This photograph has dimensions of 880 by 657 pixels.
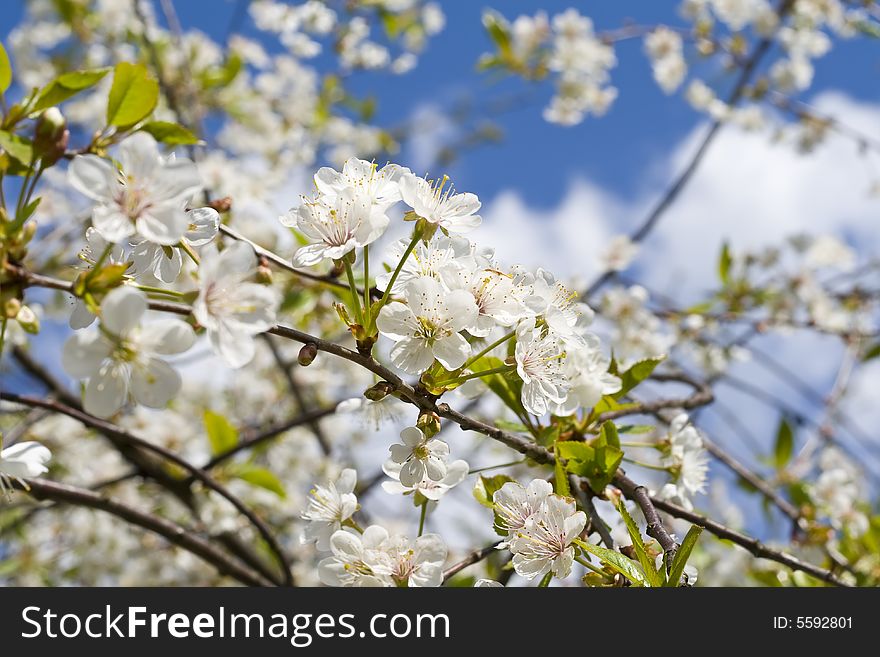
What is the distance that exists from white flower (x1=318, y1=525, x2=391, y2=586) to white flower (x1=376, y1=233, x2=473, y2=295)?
344mm

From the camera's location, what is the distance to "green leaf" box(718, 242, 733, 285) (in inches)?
133

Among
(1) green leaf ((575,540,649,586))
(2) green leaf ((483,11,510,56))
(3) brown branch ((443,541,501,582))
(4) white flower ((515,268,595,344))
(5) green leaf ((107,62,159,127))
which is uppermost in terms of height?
(2) green leaf ((483,11,510,56))

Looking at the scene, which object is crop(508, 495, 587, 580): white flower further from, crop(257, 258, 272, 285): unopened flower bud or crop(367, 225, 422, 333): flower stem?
crop(257, 258, 272, 285): unopened flower bud

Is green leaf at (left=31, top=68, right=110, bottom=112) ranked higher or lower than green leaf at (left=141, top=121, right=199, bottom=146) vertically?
lower

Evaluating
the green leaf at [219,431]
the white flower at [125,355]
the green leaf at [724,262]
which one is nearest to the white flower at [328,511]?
the white flower at [125,355]

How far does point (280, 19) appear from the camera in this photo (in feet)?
15.6

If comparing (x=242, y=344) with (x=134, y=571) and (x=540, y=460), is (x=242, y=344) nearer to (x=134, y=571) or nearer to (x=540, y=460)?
(x=540, y=460)

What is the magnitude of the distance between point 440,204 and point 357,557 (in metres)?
0.51

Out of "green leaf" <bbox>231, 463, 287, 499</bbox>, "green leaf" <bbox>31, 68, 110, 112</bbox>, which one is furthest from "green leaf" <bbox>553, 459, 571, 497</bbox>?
"green leaf" <bbox>231, 463, 287, 499</bbox>

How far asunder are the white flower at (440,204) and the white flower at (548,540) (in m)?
0.40

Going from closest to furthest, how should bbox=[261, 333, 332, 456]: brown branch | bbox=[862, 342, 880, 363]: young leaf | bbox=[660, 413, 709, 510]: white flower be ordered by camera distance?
bbox=[660, 413, 709, 510]: white flower
bbox=[261, 333, 332, 456]: brown branch
bbox=[862, 342, 880, 363]: young leaf

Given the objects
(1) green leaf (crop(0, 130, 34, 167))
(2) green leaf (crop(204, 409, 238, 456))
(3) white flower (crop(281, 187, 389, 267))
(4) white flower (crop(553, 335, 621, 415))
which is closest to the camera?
(1) green leaf (crop(0, 130, 34, 167))
